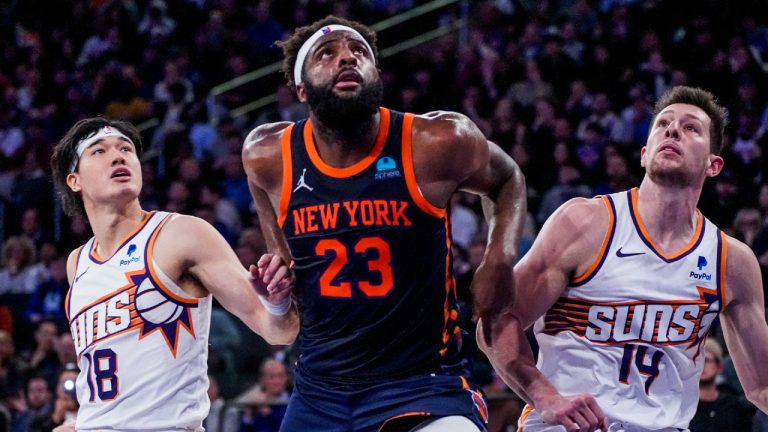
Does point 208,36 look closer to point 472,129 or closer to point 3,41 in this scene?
point 3,41

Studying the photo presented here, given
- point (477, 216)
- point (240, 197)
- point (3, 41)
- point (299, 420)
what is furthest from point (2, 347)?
point (3, 41)

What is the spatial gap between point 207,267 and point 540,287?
1.44 m

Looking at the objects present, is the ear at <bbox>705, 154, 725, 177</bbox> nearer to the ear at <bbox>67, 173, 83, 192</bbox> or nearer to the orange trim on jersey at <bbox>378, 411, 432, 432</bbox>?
the orange trim on jersey at <bbox>378, 411, 432, 432</bbox>

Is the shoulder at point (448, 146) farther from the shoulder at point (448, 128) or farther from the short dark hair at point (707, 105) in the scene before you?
the short dark hair at point (707, 105)

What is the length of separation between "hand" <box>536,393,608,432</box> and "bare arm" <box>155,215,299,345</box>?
1.14 metres

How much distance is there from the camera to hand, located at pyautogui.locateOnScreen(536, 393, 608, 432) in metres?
4.30

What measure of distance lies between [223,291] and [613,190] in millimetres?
6011

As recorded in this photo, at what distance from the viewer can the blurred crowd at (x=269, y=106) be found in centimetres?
1005

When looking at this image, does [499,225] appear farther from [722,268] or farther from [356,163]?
[722,268]

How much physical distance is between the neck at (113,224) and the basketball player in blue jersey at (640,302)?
1704 millimetres

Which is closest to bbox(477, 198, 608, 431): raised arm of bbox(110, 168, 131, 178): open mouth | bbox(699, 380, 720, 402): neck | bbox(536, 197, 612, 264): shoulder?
bbox(536, 197, 612, 264): shoulder

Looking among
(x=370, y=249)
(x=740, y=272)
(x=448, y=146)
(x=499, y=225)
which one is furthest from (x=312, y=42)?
(x=740, y=272)

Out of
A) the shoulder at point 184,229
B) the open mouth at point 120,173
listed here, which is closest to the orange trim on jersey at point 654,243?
the shoulder at point 184,229

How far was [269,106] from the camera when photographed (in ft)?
49.7
